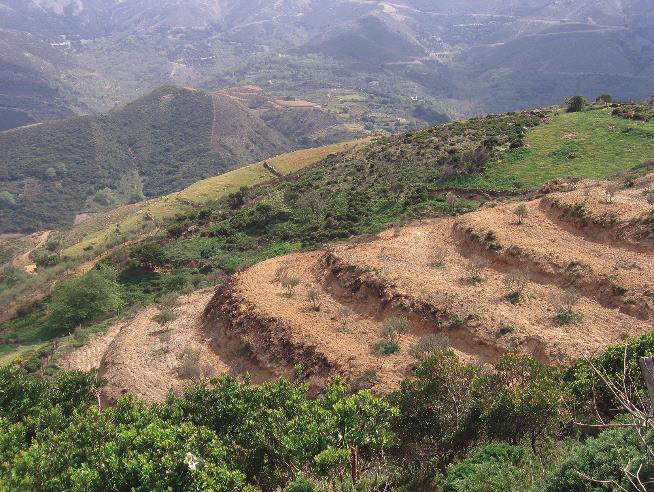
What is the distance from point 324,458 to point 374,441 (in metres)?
1.55

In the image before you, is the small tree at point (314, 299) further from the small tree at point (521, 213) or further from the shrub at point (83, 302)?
the shrub at point (83, 302)

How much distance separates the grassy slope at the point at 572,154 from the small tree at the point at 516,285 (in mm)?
15612

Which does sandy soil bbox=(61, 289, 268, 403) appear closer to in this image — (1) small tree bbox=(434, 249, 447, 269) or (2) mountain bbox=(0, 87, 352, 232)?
(1) small tree bbox=(434, 249, 447, 269)

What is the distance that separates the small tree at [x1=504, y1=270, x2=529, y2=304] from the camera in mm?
20016

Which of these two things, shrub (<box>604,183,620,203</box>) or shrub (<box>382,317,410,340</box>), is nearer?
shrub (<box>382,317,410,340</box>)

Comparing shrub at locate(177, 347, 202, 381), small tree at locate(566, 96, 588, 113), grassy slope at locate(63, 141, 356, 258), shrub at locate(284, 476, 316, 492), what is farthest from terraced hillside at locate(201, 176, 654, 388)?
grassy slope at locate(63, 141, 356, 258)

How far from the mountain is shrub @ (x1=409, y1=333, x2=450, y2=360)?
145 metres

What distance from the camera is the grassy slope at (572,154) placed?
3584 cm

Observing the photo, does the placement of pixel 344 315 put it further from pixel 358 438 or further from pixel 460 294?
pixel 358 438

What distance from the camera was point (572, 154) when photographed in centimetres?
3869

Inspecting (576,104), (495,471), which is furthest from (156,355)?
(576,104)

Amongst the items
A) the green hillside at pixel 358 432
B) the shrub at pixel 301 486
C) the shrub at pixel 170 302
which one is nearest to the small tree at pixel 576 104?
the green hillside at pixel 358 432

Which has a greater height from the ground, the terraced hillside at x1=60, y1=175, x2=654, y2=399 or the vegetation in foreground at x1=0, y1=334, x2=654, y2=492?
the vegetation in foreground at x1=0, y1=334, x2=654, y2=492

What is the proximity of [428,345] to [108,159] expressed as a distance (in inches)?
7040
